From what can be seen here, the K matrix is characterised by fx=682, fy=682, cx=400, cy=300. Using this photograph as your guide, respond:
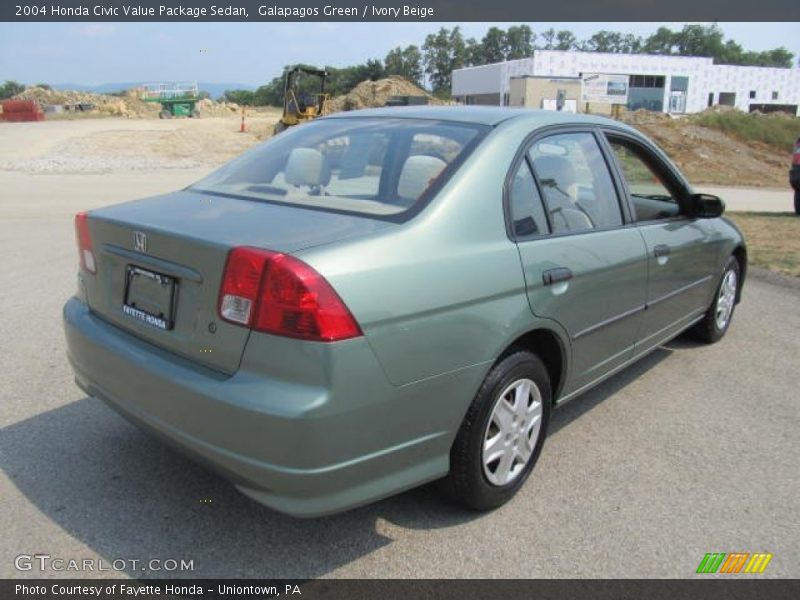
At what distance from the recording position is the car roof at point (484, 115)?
10.9ft

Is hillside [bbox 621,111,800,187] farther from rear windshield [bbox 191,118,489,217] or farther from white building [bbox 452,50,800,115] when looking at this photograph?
white building [bbox 452,50,800,115]

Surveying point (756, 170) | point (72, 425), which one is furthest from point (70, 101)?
point (72, 425)

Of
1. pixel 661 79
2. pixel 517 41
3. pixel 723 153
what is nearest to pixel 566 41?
pixel 517 41

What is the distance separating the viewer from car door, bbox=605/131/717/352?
4.00 metres

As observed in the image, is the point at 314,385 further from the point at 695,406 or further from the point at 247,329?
the point at 695,406

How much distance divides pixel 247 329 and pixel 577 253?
170 centimetres

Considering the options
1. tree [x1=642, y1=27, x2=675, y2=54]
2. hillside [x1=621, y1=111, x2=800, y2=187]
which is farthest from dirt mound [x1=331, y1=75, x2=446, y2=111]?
tree [x1=642, y1=27, x2=675, y2=54]

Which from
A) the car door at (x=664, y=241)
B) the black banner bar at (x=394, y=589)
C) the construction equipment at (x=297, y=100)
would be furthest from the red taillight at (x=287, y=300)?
the construction equipment at (x=297, y=100)

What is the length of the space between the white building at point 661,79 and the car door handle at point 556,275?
2778 inches

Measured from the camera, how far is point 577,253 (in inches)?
129

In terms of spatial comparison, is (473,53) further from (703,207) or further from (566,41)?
(703,207)

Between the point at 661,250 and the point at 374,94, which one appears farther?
the point at 374,94

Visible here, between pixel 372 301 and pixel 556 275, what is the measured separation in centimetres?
110

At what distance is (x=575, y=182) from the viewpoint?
140 inches
